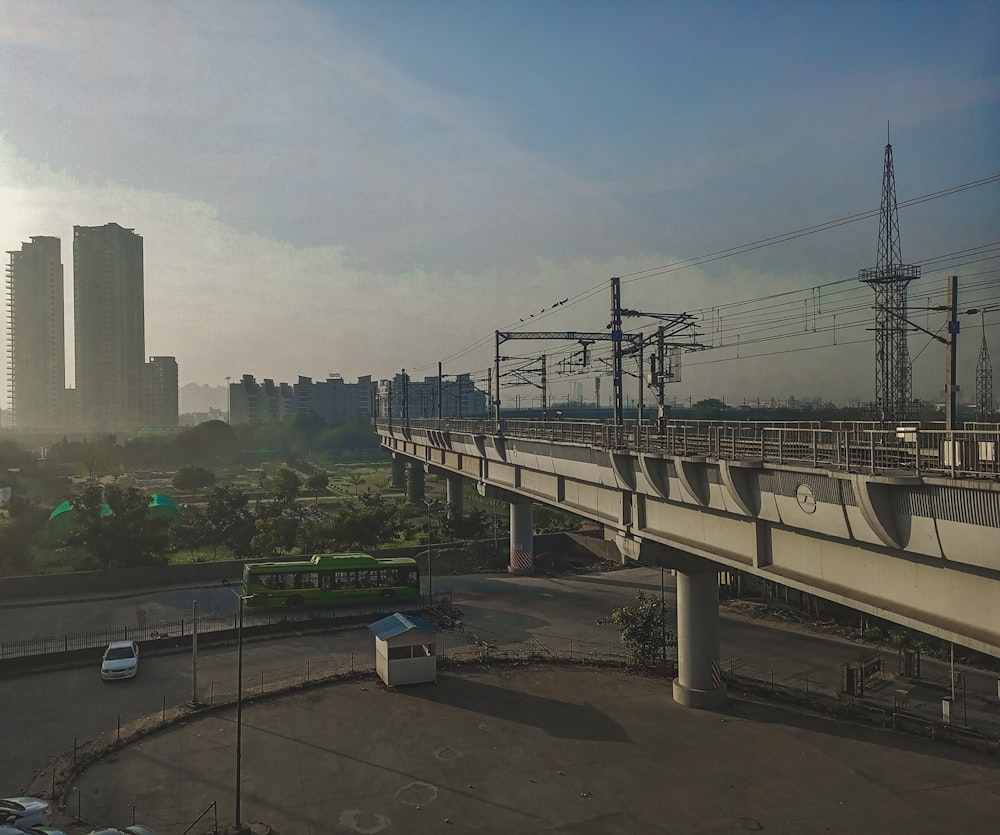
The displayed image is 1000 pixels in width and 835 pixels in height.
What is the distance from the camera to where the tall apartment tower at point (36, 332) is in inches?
7470

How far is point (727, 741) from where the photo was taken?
19672 millimetres

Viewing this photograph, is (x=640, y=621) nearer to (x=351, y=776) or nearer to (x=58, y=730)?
(x=351, y=776)

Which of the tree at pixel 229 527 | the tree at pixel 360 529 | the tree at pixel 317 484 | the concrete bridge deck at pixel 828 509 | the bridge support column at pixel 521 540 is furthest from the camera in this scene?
the tree at pixel 317 484

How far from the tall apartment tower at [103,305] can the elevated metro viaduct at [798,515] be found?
196619mm

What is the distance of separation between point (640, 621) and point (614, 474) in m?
6.24

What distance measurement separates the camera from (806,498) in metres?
14.7

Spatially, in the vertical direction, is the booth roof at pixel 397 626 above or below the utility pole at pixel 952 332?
below

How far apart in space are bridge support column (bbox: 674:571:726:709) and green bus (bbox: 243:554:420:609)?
16742 millimetres

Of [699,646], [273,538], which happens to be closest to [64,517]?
[273,538]

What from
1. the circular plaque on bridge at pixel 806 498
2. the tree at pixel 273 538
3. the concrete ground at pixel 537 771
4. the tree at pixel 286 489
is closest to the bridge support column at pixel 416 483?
the tree at pixel 286 489

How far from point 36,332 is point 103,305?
20511 mm

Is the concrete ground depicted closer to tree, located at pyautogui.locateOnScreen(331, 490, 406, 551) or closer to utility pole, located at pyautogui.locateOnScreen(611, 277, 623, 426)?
utility pole, located at pyautogui.locateOnScreen(611, 277, 623, 426)

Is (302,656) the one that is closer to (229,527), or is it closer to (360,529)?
(360,529)

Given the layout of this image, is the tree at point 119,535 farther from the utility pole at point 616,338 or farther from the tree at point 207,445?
the tree at point 207,445
